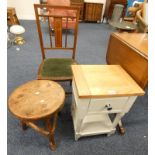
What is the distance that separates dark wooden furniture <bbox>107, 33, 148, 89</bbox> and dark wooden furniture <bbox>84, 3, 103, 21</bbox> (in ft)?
12.0

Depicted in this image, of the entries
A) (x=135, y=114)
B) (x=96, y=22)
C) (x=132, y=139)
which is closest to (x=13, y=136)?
(x=132, y=139)

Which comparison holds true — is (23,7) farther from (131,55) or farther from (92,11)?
(131,55)

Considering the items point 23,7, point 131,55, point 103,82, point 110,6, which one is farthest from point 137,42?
point 23,7

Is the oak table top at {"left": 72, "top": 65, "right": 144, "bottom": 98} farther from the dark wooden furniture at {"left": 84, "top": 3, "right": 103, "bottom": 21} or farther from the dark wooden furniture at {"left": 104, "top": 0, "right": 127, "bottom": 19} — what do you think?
the dark wooden furniture at {"left": 104, "top": 0, "right": 127, "bottom": 19}

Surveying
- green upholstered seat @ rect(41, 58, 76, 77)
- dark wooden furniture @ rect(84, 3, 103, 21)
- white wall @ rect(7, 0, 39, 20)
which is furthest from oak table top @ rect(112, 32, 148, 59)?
white wall @ rect(7, 0, 39, 20)

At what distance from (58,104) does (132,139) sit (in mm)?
931

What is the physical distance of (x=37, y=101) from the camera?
95cm

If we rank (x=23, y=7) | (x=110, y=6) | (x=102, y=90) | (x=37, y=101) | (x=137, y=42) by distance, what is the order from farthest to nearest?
(x=110, y=6), (x=23, y=7), (x=137, y=42), (x=37, y=101), (x=102, y=90)

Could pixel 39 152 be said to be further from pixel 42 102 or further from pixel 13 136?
pixel 42 102

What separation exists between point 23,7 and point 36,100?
4.35m

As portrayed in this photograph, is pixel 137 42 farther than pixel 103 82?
Yes
